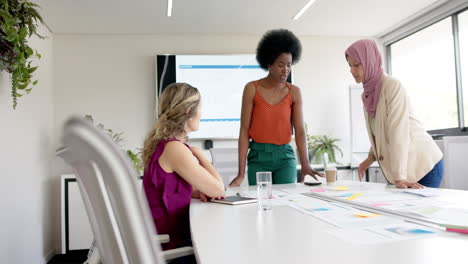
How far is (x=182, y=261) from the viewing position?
1.26 metres

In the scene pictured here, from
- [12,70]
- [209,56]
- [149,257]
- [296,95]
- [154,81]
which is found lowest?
Result: [149,257]

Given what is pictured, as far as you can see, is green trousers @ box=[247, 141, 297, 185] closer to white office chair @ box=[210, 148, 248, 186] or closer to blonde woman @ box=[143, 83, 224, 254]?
blonde woman @ box=[143, 83, 224, 254]

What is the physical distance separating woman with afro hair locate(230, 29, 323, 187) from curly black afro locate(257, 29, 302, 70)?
0.9 inches

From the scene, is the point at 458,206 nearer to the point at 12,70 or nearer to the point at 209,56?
the point at 12,70

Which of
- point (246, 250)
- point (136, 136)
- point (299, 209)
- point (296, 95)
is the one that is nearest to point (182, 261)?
point (299, 209)

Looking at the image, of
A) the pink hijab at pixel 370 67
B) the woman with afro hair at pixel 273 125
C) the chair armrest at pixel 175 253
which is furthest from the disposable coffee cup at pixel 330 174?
the chair armrest at pixel 175 253

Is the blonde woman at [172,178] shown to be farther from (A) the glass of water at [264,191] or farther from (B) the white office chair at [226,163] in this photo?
(B) the white office chair at [226,163]

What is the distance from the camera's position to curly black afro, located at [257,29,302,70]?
8.21 feet

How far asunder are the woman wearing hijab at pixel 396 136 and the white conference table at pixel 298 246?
0.90 m

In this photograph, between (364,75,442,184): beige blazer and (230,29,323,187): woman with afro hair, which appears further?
(230,29,323,187): woman with afro hair

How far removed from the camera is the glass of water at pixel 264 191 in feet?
4.34

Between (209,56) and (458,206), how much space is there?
3687 mm

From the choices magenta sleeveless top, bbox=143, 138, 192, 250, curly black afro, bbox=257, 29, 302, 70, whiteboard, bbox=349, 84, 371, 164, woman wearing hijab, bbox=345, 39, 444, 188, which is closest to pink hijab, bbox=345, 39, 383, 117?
woman wearing hijab, bbox=345, 39, 444, 188

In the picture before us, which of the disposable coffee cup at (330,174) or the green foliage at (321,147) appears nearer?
the disposable coffee cup at (330,174)
